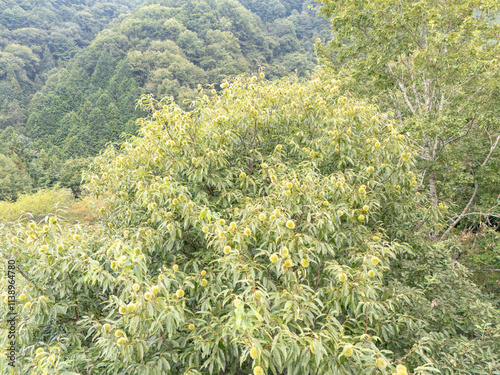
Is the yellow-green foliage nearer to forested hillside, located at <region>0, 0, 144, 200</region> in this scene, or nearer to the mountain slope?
forested hillside, located at <region>0, 0, 144, 200</region>

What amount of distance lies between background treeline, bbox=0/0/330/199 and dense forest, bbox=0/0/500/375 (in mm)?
29508

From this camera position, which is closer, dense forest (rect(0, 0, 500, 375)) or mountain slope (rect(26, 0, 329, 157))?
dense forest (rect(0, 0, 500, 375))

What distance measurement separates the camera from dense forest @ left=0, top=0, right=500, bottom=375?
185 centimetres

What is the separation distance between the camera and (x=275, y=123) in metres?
3.52

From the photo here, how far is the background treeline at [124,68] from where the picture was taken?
35.5 m

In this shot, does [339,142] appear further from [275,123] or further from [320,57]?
[320,57]

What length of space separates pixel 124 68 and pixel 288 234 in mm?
50983

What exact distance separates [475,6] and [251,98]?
17.9 ft

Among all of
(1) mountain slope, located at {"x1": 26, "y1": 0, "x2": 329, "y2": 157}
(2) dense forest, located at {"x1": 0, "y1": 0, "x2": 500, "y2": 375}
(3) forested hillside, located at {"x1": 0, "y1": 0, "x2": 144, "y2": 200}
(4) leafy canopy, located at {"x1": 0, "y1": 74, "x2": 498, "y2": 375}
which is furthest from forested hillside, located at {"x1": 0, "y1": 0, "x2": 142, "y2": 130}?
(4) leafy canopy, located at {"x1": 0, "y1": 74, "x2": 498, "y2": 375}

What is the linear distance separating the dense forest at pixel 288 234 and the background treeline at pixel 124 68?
96.8 feet

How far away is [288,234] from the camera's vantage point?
7.20ft

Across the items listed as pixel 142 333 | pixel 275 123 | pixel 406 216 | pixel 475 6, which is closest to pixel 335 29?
pixel 475 6

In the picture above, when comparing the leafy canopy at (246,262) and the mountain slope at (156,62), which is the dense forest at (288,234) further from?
the mountain slope at (156,62)

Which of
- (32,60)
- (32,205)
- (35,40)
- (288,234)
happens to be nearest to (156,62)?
(32,60)
